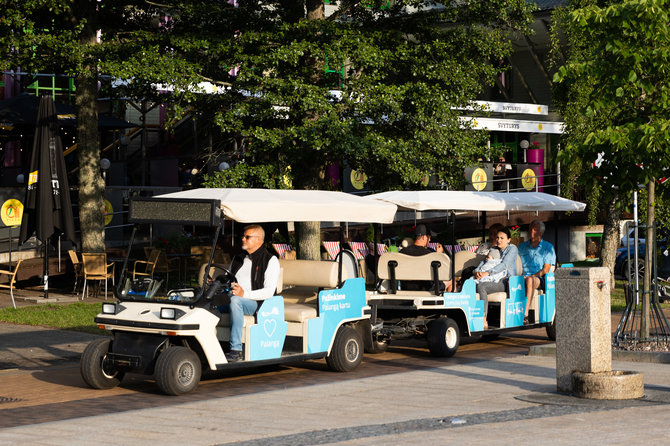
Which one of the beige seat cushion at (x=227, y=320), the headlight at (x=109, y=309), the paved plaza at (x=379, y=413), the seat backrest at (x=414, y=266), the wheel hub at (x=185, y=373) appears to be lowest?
the paved plaza at (x=379, y=413)

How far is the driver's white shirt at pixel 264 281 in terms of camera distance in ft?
38.0

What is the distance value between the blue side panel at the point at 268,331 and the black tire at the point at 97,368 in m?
1.46

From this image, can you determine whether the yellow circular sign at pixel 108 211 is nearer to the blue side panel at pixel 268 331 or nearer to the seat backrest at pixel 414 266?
the seat backrest at pixel 414 266

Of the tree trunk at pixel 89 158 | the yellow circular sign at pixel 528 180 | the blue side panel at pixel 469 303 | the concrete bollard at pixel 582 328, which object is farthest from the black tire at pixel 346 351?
the yellow circular sign at pixel 528 180

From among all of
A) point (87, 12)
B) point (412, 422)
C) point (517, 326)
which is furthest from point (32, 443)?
point (87, 12)

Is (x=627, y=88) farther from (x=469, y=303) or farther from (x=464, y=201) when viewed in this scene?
(x=469, y=303)

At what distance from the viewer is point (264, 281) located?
11.7 m

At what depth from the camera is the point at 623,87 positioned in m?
13.2

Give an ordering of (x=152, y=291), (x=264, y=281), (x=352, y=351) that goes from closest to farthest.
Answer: (x=152, y=291)
(x=264, y=281)
(x=352, y=351)

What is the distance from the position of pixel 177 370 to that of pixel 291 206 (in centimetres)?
238

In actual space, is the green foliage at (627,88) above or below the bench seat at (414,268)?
above

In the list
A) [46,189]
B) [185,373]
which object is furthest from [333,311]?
[46,189]

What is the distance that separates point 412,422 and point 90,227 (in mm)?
15468

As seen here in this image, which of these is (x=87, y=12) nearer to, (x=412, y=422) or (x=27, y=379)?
(x=27, y=379)
